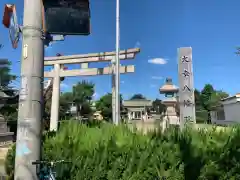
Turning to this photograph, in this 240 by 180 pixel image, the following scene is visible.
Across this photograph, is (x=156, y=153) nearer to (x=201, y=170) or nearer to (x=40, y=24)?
(x=201, y=170)

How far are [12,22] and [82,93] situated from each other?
58.1m

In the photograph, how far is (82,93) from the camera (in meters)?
60.9

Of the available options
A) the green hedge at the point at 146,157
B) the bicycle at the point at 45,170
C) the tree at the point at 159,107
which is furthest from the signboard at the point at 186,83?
the tree at the point at 159,107

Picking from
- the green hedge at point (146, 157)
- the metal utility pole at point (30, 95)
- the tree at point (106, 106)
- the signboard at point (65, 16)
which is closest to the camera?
the metal utility pole at point (30, 95)

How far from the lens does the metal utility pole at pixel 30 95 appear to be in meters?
2.66

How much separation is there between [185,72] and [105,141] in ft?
16.7

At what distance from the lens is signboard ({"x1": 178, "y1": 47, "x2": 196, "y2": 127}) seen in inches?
313

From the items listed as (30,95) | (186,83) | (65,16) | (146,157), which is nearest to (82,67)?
(186,83)

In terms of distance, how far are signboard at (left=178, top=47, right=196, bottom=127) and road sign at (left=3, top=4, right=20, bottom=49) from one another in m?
5.71

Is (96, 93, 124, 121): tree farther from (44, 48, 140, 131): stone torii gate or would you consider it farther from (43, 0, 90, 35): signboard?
(43, 0, 90, 35): signboard

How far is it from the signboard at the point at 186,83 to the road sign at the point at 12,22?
5708 millimetres

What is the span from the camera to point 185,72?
8.36 meters

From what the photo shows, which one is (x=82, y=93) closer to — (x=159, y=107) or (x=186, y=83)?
(x=159, y=107)

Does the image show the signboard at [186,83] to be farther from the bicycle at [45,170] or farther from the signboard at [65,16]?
the signboard at [65,16]
